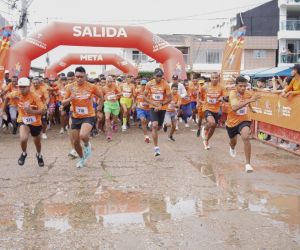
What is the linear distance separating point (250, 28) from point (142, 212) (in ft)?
166

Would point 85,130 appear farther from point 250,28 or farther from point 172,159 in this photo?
point 250,28

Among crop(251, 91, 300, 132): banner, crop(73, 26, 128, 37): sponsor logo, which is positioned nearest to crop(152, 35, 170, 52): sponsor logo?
crop(73, 26, 128, 37): sponsor logo

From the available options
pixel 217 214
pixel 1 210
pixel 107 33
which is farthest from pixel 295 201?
pixel 107 33

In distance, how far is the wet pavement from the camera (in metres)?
4.30

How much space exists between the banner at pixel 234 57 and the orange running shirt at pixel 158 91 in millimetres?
5772

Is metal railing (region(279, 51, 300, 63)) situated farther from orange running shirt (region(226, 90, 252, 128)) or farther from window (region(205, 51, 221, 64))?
orange running shirt (region(226, 90, 252, 128))

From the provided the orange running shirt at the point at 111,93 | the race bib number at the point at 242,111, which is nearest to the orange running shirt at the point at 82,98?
the race bib number at the point at 242,111

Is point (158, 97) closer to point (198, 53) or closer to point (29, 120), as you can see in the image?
point (29, 120)

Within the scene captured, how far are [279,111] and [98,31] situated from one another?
8148mm

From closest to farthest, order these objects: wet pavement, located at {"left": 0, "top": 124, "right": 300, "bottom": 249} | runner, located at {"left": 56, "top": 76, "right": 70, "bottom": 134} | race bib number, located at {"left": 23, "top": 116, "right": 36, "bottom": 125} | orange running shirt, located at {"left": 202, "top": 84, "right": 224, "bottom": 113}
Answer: wet pavement, located at {"left": 0, "top": 124, "right": 300, "bottom": 249} < race bib number, located at {"left": 23, "top": 116, "right": 36, "bottom": 125} < orange running shirt, located at {"left": 202, "top": 84, "right": 224, "bottom": 113} < runner, located at {"left": 56, "top": 76, "right": 70, "bottom": 134}

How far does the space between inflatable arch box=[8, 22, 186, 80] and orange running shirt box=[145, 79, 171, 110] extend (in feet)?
23.0

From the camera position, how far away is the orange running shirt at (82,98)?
781 cm

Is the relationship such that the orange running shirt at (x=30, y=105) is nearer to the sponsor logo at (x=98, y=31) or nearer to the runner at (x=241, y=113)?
the runner at (x=241, y=113)

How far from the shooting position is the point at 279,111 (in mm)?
10258
